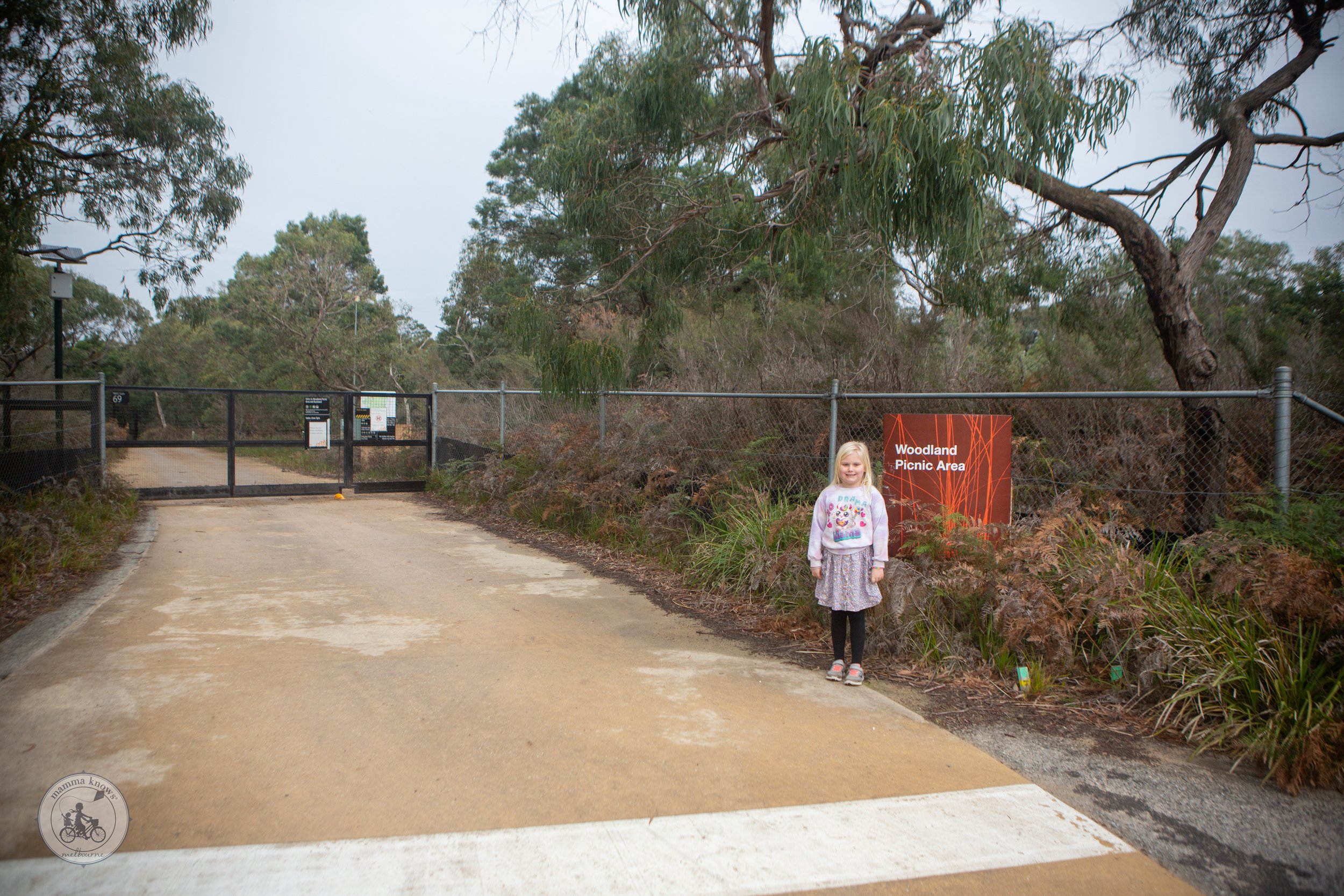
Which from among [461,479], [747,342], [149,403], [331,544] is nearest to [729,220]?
[747,342]

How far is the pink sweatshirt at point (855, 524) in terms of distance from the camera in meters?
5.07

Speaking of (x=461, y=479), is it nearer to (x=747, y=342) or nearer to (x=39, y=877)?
(x=747, y=342)

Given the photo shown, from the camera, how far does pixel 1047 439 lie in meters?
6.90

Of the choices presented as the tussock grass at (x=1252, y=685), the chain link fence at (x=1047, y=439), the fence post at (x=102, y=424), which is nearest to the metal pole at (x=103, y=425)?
the fence post at (x=102, y=424)

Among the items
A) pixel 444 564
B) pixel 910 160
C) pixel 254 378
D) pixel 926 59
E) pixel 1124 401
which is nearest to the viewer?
pixel 910 160

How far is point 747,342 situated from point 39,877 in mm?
10694

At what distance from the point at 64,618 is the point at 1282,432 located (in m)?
8.13

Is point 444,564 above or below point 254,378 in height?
below

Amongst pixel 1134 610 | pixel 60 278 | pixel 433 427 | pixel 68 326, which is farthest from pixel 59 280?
pixel 68 326

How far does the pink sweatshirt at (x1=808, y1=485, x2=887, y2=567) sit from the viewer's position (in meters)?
5.07

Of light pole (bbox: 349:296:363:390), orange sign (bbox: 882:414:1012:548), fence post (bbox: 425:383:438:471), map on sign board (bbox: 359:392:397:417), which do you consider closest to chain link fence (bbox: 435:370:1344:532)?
orange sign (bbox: 882:414:1012:548)

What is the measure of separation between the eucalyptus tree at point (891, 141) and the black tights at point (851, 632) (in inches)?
98.4

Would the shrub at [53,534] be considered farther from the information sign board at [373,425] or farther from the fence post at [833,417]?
the fence post at [833,417]

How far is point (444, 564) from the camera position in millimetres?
8625
